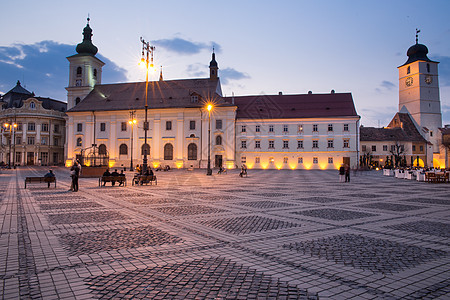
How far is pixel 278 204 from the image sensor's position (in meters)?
12.4

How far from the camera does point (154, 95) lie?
63.8 metres

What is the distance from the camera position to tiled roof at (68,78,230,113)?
6109cm

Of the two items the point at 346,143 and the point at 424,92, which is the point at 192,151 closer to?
the point at 346,143

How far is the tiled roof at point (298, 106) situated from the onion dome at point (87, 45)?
102ft

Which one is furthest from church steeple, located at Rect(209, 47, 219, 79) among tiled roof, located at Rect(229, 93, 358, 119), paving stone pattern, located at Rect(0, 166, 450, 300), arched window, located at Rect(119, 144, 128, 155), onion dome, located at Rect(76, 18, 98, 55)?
paving stone pattern, located at Rect(0, 166, 450, 300)

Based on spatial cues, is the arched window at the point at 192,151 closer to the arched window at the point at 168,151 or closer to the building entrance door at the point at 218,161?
the arched window at the point at 168,151

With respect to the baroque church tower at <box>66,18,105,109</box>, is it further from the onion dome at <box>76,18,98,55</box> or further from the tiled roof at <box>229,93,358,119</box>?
the tiled roof at <box>229,93,358,119</box>

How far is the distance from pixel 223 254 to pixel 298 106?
57.6m

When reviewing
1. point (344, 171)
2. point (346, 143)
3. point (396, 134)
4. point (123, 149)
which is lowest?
point (344, 171)

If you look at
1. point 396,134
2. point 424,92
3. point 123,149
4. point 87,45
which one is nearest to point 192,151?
point 123,149

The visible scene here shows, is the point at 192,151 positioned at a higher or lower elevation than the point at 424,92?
lower

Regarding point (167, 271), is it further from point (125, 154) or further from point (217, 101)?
point (125, 154)


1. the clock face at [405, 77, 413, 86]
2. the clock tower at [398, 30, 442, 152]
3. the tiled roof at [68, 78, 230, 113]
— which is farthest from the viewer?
the clock face at [405, 77, 413, 86]

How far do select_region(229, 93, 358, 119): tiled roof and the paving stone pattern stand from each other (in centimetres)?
5023
